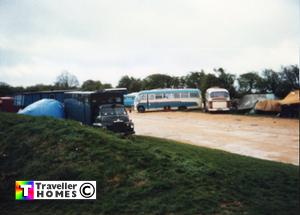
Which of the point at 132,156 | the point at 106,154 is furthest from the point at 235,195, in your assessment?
the point at 106,154

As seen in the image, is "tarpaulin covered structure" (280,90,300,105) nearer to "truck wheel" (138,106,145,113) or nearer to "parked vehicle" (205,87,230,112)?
"parked vehicle" (205,87,230,112)

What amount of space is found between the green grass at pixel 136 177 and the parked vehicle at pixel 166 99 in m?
29.8

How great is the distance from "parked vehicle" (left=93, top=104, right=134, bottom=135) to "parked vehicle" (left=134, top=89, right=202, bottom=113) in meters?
22.7

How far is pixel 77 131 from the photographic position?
1067cm

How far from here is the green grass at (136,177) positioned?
20.5 ft

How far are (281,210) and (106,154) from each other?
4563 millimetres

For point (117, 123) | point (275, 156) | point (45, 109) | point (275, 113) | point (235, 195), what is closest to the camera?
point (235, 195)

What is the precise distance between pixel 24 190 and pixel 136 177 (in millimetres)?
2482

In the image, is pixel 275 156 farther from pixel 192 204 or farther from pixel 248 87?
pixel 248 87

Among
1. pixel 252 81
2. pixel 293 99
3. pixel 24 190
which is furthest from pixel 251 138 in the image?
pixel 252 81

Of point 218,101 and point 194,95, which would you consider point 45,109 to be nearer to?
point 218,101

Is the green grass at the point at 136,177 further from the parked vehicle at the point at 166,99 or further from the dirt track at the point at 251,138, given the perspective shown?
the parked vehicle at the point at 166,99

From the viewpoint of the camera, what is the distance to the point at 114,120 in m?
16.9

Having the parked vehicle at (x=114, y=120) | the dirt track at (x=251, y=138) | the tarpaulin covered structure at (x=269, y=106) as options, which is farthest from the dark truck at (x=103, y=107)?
the tarpaulin covered structure at (x=269, y=106)
